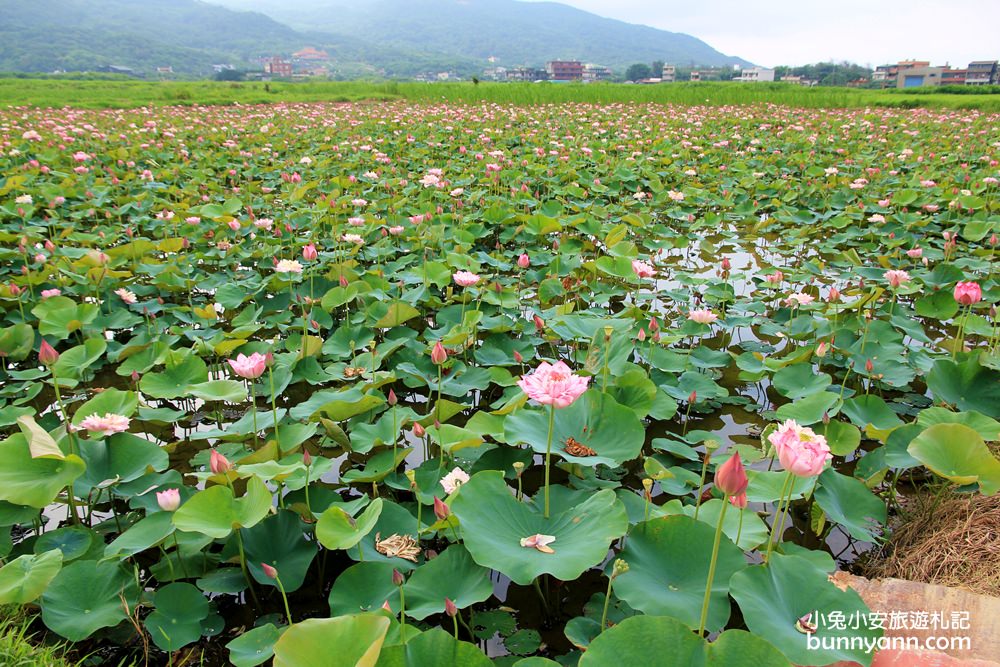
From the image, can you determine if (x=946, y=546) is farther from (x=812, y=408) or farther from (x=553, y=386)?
(x=553, y=386)

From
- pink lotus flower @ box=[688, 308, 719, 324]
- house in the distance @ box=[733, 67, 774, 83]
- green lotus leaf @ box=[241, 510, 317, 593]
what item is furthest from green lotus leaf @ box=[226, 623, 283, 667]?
house in the distance @ box=[733, 67, 774, 83]

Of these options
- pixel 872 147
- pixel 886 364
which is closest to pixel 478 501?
pixel 886 364

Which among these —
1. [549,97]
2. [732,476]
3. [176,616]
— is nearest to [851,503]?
[732,476]

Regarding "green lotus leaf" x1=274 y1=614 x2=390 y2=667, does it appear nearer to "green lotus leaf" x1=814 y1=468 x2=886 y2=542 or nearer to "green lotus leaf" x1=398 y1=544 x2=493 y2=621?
"green lotus leaf" x1=398 y1=544 x2=493 y2=621

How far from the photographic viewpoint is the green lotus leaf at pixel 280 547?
147 centimetres

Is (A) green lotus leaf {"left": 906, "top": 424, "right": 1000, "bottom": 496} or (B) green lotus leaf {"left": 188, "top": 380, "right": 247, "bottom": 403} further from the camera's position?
(B) green lotus leaf {"left": 188, "top": 380, "right": 247, "bottom": 403}

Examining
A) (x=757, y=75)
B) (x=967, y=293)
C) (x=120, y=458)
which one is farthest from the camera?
(x=757, y=75)

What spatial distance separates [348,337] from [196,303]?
122 cm

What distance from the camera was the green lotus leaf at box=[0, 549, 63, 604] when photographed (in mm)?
1282

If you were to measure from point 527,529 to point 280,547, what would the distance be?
0.64m

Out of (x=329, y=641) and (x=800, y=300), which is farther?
(x=800, y=300)

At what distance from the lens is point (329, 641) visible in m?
1.01

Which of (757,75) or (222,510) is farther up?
(757,75)

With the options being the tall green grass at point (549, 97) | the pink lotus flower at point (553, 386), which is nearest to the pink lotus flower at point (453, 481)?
the pink lotus flower at point (553, 386)
